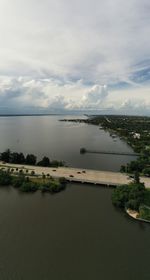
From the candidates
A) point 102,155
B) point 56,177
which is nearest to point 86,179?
point 56,177

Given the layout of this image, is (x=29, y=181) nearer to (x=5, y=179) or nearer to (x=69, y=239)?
(x=5, y=179)

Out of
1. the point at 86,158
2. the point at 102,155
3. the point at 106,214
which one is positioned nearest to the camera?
the point at 106,214

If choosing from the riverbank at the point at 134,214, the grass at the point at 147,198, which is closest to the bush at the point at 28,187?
the riverbank at the point at 134,214

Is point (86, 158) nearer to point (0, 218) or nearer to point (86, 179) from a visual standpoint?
point (86, 179)

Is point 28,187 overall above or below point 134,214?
above

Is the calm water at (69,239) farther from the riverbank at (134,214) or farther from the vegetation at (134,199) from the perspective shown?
the vegetation at (134,199)

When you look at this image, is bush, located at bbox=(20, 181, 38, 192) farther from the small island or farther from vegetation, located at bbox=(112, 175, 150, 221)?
vegetation, located at bbox=(112, 175, 150, 221)

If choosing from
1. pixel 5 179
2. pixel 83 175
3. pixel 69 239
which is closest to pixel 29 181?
pixel 5 179
